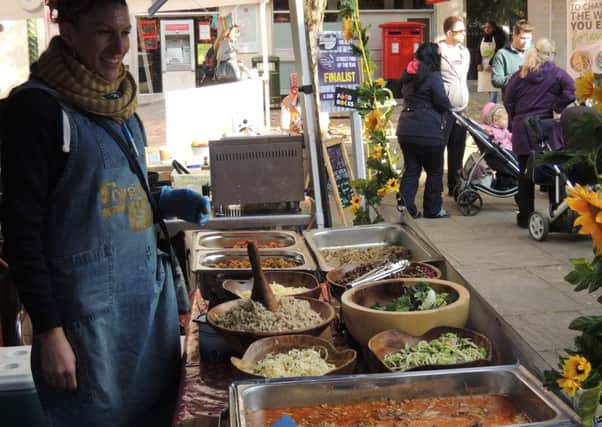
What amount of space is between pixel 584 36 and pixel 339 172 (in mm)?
3503

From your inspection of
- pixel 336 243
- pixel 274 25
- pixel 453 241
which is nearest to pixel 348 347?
pixel 336 243

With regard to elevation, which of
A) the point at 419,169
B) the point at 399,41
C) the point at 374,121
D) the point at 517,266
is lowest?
the point at 517,266

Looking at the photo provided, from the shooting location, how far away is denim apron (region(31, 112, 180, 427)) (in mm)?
2252

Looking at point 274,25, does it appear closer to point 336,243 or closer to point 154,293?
point 336,243

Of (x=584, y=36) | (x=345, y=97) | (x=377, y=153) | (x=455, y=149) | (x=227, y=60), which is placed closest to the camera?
(x=377, y=153)

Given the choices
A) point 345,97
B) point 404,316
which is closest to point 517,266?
point 345,97

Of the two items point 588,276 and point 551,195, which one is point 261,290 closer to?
point 588,276

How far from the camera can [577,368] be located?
1.62 metres

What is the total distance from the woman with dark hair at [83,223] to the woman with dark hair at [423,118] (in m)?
6.00

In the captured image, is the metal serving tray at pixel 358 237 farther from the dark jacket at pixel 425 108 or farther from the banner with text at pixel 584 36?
the banner with text at pixel 584 36

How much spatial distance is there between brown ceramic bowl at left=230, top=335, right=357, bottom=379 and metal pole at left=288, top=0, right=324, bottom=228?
2593 millimetres

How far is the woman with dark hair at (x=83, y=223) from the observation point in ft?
7.02

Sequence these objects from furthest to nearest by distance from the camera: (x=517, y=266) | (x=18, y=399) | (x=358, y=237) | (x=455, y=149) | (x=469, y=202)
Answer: (x=455, y=149) < (x=469, y=202) < (x=517, y=266) < (x=358, y=237) < (x=18, y=399)

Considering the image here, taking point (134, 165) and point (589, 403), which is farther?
point (134, 165)
